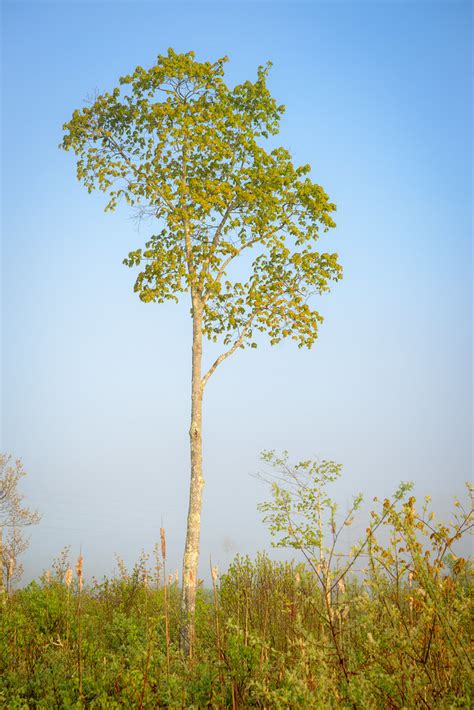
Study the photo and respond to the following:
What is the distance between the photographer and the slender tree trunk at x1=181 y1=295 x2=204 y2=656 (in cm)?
1100

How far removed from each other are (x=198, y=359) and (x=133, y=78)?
7410mm

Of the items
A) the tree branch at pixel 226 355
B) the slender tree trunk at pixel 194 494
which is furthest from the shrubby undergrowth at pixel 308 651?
the tree branch at pixel 226 355

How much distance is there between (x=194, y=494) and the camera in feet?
39.2

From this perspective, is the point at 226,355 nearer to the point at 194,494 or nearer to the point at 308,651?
the point at 194,494

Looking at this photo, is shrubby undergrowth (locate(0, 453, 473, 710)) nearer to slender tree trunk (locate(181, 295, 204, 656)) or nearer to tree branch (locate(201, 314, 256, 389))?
slender tree trunk (locate(181, 295, 204, 656))

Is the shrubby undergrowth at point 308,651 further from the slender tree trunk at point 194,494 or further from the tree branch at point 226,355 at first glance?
the tree branch at point 226,355

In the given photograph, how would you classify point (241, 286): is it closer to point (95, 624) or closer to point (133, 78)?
point (133, 78)

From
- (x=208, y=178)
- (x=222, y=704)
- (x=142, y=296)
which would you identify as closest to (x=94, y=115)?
(x=208, y=178)

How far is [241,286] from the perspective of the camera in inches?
544

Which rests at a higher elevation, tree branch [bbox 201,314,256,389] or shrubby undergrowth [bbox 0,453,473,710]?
tree branch [bbox 201,314,256,389]

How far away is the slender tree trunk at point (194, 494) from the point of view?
36.1ft

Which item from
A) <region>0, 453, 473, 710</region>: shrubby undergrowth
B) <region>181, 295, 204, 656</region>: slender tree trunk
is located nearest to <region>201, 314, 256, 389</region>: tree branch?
<region>181, 295, 204, 656</region>: slender tree trunk

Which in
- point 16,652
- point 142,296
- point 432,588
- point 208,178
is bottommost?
point 16,652

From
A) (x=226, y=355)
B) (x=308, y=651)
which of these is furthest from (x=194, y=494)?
(x=308, y=651)
